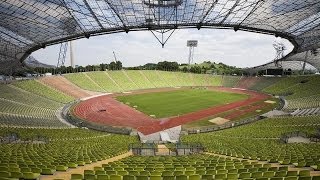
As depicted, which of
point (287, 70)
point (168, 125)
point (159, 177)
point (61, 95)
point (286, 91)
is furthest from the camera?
point (287, 70)

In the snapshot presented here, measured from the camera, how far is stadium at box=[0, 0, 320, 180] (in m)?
14.5

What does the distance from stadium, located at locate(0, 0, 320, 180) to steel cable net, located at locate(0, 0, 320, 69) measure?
11cm

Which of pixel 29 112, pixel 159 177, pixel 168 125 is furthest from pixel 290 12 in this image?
pixel 29 112

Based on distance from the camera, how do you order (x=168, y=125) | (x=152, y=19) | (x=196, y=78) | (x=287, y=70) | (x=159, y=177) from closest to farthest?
(x=159, y=177), (x=152, y=19), (x=168, y=125), (x=287, y=70), (x=196, y=78)

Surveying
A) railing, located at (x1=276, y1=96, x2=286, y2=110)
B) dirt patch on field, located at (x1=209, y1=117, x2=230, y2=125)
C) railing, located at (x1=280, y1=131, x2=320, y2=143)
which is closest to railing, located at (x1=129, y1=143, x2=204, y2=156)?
railing, located at (x1=280, y1=131, x2=320, y2=143)

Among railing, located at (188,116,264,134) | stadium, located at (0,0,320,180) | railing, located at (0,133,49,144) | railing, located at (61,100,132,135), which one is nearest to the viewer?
stadium, located at (0,0,320,180)

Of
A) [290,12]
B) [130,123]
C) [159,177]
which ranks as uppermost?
[290,12]

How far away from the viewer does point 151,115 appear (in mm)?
54344

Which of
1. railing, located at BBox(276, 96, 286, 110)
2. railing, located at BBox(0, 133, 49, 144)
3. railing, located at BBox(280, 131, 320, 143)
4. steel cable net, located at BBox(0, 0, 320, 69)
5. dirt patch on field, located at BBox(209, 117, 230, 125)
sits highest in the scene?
steel cable net, located at BBox(0, 0, 320, 69)

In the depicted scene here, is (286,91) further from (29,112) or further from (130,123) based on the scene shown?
(29,112)

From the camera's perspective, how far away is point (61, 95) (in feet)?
223

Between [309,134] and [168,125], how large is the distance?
70.8ft

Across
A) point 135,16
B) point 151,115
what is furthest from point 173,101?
point 135,16

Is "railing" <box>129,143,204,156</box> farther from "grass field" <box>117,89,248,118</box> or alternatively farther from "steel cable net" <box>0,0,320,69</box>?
"grass field" <box>117,89,248,118</box>
